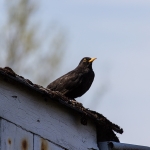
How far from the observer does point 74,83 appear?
384 inches

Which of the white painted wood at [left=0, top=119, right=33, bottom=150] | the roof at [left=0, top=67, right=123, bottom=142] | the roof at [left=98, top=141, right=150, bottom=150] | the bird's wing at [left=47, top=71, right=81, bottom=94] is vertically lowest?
the white painted wood at [left=0, top=119, right=33, bottom=150]

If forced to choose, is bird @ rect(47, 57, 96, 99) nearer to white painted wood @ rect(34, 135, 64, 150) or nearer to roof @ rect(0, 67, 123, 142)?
roof @ rect(0, 67, 123, 142)

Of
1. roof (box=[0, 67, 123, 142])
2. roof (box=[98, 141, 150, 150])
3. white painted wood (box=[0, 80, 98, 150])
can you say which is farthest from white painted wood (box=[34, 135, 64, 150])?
roof (box=[98, 141, 150, 150])

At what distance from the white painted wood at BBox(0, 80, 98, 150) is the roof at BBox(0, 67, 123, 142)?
7 cm

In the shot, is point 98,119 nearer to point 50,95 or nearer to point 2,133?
point 50,95

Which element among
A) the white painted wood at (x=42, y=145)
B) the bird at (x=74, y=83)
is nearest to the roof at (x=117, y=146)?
the white painted wood at (x=42, y=145)

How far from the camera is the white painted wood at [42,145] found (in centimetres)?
578

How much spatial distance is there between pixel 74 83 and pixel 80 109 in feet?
11.4

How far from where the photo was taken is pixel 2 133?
215 inches

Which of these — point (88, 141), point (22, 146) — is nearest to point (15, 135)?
point (22, 146)

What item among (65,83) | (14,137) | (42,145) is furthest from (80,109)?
(65,83)

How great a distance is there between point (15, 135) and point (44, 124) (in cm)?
45

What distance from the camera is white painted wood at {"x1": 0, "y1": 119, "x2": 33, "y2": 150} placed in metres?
5.46

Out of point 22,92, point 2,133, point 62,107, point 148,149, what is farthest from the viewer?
point 148,149
